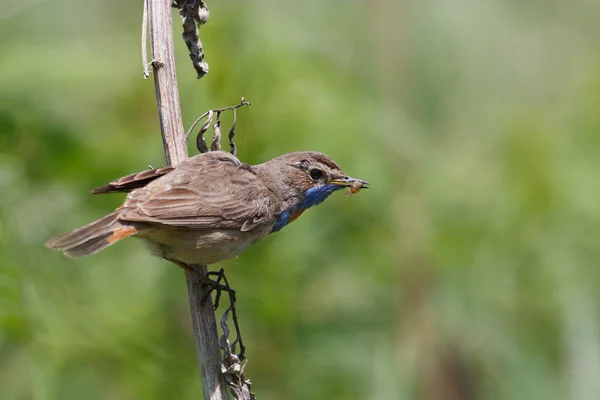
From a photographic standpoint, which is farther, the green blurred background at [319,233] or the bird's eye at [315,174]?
the bird's eye at [315,174]

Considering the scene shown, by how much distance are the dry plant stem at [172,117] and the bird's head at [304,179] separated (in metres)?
1.32

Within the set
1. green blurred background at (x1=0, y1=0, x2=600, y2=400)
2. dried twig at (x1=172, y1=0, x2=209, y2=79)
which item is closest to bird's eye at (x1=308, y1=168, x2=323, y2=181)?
green blurred background at (x1=0, y1=0, x2=600, y2=400)

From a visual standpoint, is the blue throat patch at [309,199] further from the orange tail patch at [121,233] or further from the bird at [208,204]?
the orange tail patch at [121,233]

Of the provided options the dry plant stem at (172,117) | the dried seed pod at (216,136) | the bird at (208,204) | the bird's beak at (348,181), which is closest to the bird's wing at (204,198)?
the bird at (208,204)

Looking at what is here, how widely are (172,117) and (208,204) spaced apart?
2.78 ft

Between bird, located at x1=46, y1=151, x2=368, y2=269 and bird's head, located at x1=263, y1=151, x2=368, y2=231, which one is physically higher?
bird's head, located at x1=263, y1=151, x2=368, y2=231

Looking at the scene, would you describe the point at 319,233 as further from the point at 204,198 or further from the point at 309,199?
the point at 204,198

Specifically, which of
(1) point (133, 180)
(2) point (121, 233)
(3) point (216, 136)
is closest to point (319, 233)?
(3) point (216, 136)

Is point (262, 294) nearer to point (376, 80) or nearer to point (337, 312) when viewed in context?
point (337, 312)

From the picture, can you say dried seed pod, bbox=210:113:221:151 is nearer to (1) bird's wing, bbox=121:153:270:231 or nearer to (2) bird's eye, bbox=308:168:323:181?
(1) bird's wing, bbox=121:153:270:231

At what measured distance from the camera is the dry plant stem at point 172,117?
471cm

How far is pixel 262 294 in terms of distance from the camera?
6020 mm

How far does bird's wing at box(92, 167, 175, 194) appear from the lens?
5.07 meters

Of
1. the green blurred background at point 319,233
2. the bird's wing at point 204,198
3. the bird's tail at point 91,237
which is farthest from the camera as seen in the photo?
the green blurred background at point 319,233
